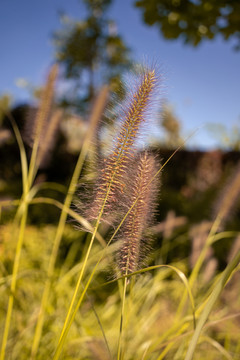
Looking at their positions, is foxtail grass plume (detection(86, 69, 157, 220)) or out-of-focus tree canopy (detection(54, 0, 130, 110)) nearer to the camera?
foxtail grass plume (detection(86, 69, 157, 220))

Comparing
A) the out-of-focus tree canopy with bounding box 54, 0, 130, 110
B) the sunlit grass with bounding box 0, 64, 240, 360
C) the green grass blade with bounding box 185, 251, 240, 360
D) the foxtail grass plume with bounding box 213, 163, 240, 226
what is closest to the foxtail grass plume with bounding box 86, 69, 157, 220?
the sunlit grass with bounding box 0, 64, 240, 360

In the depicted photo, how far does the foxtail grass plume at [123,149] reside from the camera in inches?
24.8

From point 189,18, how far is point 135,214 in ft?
8.44

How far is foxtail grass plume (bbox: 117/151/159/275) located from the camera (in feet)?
2.07

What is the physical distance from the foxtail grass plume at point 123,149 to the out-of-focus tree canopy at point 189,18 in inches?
87.0

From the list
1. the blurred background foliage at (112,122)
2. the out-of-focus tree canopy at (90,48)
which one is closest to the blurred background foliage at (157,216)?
the blurred background foliage at (112,122)

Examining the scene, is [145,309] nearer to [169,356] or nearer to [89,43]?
[169,356]

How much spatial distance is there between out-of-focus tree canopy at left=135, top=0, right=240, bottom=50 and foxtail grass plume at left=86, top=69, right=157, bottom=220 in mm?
2211

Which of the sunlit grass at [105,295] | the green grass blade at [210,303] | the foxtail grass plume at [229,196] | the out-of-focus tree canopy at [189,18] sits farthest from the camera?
the out-of-focus tree canopy at [189,18]

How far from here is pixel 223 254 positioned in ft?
12.5

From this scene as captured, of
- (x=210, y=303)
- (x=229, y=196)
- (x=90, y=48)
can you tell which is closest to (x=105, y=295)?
(x=229, y=196)

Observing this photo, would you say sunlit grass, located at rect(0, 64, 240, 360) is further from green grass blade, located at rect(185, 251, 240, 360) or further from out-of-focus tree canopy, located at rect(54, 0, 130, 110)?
out-of-focus tree canopy, located at rect(54, 0, 130, 110)

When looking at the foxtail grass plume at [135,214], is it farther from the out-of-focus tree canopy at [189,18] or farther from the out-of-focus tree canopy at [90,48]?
the out-of-focus tree canopy at [90,48]

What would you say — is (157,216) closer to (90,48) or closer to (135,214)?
(135,214)
